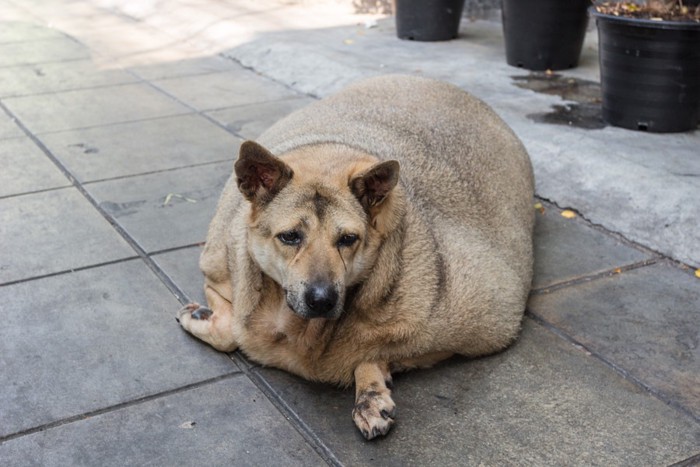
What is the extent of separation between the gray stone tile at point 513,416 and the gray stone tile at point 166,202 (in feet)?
5.74

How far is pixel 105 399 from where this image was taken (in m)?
3.90

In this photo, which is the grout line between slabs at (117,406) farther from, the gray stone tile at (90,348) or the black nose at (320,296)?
the black nose at (320,296)

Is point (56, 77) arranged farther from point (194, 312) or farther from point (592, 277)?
point (592, 277)

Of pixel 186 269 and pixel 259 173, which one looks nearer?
pixel 259 173

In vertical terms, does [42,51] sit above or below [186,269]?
above

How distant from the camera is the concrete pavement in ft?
12.0

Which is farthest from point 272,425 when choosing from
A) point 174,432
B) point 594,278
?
point 594,278

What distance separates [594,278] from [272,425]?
7.30 ft

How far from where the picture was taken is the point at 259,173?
3.77m

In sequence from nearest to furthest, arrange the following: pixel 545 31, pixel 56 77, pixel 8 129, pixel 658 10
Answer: pixel 658 10
pixel 8 129
pixel 545 31
pixel 56 77

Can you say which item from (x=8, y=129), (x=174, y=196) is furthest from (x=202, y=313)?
(x=8, y=129)

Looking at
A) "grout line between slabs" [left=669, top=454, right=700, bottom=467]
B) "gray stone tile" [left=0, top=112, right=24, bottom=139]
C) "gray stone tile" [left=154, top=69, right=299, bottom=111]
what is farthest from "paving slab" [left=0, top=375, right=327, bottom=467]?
"gray stone tile" [left=154, top=69, right=299, bottom=111]

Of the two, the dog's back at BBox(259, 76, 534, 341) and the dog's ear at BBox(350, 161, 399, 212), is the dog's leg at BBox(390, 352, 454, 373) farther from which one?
the dog's ear at BBox(350, 161, 399, 212)

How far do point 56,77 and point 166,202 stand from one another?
4.18 meters
